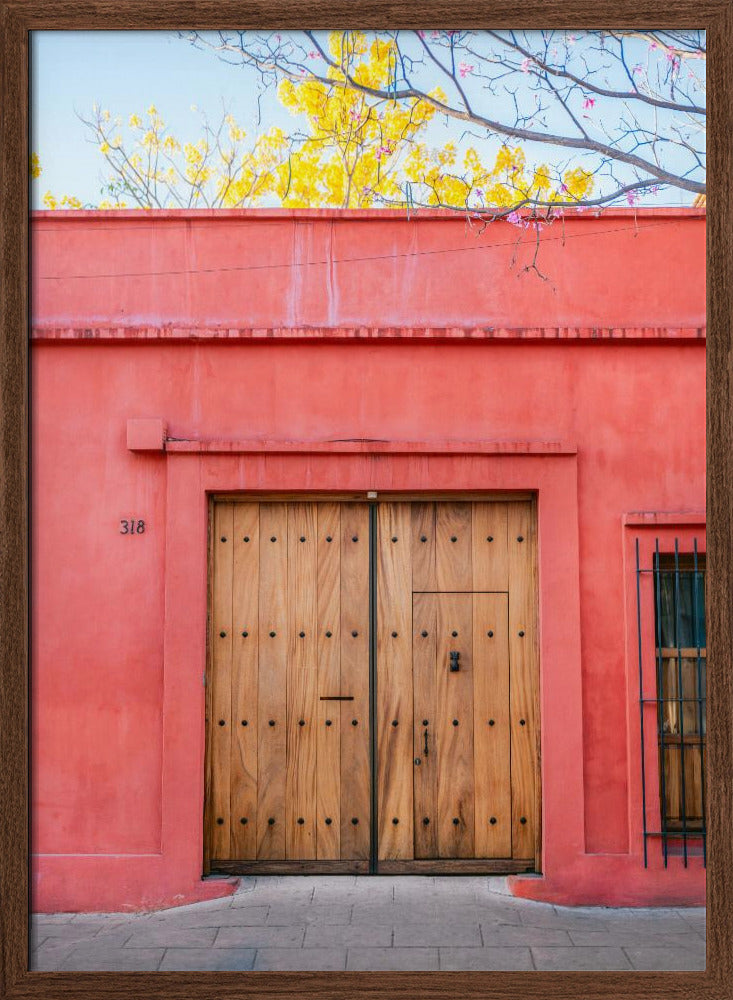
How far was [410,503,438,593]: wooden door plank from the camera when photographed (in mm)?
6156

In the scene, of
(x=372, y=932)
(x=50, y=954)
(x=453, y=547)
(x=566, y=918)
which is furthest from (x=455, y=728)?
(x=50, y=954)

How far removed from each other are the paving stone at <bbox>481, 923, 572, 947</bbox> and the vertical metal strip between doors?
0.90m

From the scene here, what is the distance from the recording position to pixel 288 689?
6.10 m

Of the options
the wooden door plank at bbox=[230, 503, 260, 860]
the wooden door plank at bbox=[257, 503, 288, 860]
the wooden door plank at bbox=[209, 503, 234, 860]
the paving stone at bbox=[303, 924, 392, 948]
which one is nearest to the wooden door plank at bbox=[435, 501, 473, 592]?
the wooden door plank at bbox=[257, 503, 288, 860]

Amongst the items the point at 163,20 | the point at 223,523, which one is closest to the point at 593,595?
the point at 223,523

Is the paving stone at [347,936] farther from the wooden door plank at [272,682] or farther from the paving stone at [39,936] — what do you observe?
the paving stone at [39,936]

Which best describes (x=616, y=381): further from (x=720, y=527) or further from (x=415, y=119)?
(x=720, y=527)

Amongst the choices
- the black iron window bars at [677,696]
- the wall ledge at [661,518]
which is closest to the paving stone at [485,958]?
the black iron window bars at [677,696]

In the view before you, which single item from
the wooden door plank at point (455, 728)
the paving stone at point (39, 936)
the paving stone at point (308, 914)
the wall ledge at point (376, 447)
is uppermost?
the wall ledge at point (376, 447)

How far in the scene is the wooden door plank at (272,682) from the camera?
602cm

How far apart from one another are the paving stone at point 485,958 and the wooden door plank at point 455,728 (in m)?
0.98

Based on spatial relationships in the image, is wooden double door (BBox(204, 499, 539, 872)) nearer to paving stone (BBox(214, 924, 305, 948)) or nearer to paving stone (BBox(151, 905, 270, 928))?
paving stone (BBox(151, 905, 270, 928))

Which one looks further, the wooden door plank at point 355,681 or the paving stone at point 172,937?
the wooden door plank at point 355,681

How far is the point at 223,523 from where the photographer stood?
6.16m
